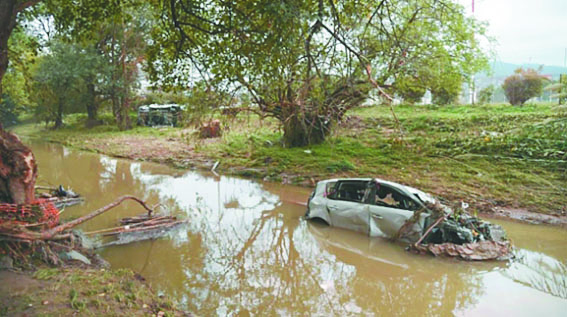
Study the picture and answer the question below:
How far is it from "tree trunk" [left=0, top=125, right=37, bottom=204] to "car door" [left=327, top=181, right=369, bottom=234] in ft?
22.3

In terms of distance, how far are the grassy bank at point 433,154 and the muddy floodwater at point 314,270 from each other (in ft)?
8.34

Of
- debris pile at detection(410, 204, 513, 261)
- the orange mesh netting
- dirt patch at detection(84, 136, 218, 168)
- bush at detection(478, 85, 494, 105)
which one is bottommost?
debris pile at detection(410, 204, 513, 261)

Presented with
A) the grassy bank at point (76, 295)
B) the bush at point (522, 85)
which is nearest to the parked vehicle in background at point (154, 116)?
the bush at point (522, 85)

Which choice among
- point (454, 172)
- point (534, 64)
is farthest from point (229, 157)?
point (534, 64)

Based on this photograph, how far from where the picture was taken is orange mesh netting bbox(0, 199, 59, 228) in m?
7.20

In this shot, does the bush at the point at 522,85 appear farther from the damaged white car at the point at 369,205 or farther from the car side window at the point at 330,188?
the car side window at the point at 330,188

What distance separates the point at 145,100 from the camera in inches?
1601

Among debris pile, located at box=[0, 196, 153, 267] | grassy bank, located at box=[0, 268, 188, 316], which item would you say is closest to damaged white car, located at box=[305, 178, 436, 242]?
grassy bank, located at box=[0, 268, 188, 316]

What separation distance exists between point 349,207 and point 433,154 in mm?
8154

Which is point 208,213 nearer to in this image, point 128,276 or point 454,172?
point 128,276

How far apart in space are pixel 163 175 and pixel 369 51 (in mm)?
10925

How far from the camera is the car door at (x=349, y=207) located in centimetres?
1031

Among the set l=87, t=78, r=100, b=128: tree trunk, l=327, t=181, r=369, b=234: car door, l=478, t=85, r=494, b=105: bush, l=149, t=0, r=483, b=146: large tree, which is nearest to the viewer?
l=149, t=0, r=483, b=146: large tree

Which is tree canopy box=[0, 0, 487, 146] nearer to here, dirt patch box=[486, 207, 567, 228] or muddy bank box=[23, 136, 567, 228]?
muddy bank box=[23, 136, 567, 228]
